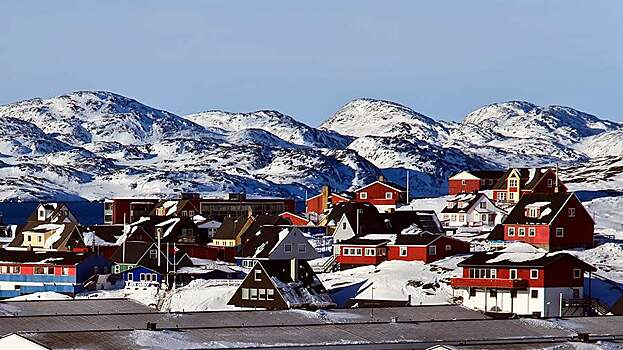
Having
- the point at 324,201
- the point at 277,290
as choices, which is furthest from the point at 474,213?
the point at 277,290

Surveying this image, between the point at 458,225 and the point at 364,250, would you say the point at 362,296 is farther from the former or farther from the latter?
the point at 458,225

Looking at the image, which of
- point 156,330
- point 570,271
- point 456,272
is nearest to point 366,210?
point 456,272

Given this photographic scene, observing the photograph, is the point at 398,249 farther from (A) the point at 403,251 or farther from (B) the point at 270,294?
(B) the point at 270,294

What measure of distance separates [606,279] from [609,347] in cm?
3124

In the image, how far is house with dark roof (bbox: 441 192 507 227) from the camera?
126m

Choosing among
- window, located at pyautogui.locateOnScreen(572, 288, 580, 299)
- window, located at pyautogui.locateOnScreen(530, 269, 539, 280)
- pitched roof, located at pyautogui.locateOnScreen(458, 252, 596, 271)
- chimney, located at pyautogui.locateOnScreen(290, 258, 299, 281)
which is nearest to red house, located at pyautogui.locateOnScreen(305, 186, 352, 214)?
chimney, located at pyautogui.locateOnScreen(290, 258, 299, 281)

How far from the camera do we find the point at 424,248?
95.9m

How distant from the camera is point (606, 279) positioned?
8531cm

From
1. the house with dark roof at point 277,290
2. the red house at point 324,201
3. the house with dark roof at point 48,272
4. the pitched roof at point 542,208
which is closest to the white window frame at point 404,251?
the pitched roof at point 542,208

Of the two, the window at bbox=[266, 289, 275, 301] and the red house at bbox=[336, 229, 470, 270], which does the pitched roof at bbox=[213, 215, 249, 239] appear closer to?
the red house at bbox=[336, 229, 470, 270]

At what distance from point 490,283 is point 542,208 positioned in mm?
20838

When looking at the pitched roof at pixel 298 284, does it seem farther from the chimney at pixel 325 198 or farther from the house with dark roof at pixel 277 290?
Answer: the chimney at pixel 325 198

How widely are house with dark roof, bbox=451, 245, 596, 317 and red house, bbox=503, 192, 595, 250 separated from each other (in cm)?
1674

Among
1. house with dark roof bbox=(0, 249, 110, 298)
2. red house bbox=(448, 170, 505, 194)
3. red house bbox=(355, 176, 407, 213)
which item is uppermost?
red house bbox=(448, 170, 505, 194)
